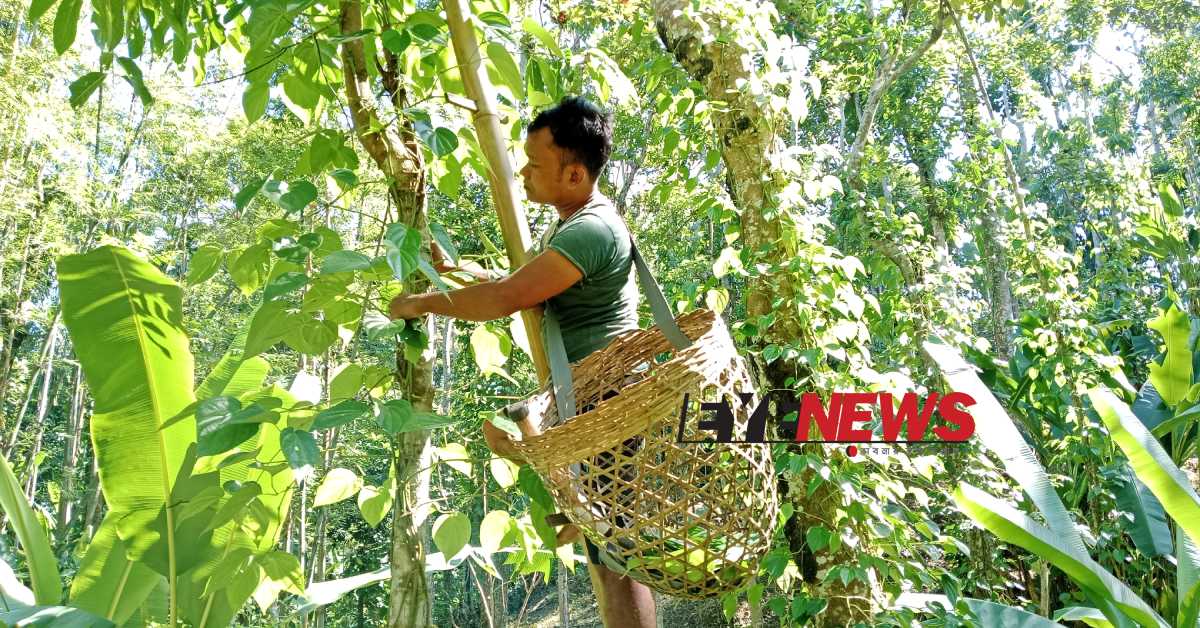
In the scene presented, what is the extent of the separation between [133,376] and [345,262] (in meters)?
0.94

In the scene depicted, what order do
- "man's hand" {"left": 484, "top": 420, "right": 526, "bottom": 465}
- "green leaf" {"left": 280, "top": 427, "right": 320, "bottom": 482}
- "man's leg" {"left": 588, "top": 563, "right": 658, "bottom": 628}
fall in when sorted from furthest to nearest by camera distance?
"man's leg" {"left": 588, "top": 563, "right": 658, "bottom": 628}
"man's hand" {"left": 484, "top": 420, "right": 526, "bottom": 465}
"green leaf" {"left": 280, "top": 427, "right": 320, "bottom": 482}

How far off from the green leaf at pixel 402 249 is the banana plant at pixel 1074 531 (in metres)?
1.26

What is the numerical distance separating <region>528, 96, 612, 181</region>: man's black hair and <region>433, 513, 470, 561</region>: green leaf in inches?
24.1

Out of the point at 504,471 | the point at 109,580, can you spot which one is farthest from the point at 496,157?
the point at 109,580

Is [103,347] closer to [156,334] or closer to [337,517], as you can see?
[156,334]

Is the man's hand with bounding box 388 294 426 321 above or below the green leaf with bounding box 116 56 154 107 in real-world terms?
below

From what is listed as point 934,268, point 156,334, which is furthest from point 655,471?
point 934,268

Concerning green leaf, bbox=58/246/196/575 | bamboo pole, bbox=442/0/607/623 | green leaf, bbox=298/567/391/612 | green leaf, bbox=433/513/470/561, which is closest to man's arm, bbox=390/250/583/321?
bamboo pole, bbox=442/0/607/623

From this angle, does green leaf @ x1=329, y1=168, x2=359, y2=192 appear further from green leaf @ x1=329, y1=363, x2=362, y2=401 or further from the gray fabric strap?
the gray fabric strap

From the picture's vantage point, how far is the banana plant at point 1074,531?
1.75 m

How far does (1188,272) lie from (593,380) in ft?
15.6

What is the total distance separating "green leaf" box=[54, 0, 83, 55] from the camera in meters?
1.23

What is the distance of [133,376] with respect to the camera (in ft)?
5.39

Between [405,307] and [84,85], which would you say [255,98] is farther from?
[405,307]
